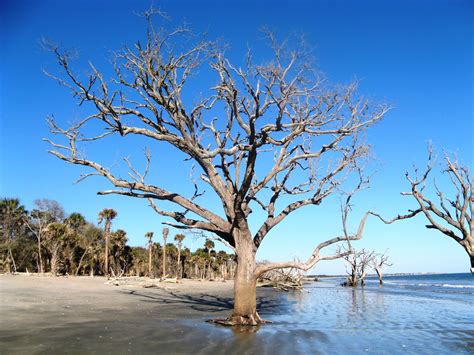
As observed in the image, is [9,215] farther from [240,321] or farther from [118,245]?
[240,321]

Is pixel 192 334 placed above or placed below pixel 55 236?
below

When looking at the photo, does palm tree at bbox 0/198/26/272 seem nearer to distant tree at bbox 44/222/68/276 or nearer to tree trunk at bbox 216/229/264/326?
distant tree at bbox 44/222/68/276

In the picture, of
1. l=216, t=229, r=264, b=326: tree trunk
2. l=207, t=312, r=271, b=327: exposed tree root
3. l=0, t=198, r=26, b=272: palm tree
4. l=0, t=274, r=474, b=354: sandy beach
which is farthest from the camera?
l=0, t=198, r=26, b=272: palm tree

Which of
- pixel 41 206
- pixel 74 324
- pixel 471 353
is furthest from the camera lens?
pixel 41 206

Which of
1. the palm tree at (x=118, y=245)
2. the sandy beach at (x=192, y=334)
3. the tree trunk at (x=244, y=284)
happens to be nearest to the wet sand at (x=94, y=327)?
the sandy beach at (x=192, y=334)

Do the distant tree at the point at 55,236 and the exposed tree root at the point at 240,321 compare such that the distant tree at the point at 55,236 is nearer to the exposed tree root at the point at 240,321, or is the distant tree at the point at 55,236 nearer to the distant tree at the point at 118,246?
the distant tree at the point at 118,246

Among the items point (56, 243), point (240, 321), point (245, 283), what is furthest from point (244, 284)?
point (56, 243)

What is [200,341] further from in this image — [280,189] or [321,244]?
[280,189]

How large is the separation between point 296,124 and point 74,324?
27.9 ft

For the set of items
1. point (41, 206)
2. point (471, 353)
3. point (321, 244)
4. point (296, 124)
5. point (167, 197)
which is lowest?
point (471, 353)

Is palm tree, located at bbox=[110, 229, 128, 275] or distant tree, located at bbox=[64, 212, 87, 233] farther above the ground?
distant tree, located at bbox=[64, 212, 87, 233]

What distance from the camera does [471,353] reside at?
9391 millimetres

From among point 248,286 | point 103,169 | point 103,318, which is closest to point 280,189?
point 248,286

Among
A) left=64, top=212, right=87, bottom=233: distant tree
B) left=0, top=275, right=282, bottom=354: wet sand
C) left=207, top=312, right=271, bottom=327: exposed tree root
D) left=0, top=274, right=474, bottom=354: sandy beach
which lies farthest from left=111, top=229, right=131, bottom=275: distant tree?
left=207, top=312, right=271, bottom=327: exposed tree root
